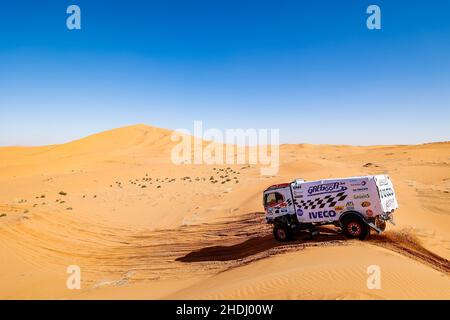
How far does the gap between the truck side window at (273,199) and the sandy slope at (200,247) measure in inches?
69.3

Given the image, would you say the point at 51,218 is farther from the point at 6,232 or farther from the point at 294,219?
the point at 294,219

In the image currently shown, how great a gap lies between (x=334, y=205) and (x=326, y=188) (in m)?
0.76

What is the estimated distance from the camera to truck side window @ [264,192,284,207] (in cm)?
1441

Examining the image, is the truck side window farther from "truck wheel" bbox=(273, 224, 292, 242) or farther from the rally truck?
"truck wheel" bbox=(273, 224, 292, 242)

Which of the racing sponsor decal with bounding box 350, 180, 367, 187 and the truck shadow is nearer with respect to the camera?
the racing sponsor decal with bounding box 350, 180, 367, 187

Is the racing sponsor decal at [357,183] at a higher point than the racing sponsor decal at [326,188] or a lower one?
higher

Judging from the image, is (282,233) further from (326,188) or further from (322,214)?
(326,188)

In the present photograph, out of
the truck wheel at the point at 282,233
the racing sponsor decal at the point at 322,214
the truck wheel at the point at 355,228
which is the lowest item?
the truck wheel at the point at 282,233

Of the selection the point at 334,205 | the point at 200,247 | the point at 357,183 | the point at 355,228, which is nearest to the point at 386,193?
the point at 357,183

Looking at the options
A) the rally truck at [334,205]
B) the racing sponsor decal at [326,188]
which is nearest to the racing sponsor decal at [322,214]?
the rally truck at [334,205]

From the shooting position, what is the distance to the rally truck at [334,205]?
12.3 meters

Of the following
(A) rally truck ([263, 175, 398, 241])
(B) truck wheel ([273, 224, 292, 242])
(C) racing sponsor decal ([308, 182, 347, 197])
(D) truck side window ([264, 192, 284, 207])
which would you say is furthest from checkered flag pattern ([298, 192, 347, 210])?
(B) truck wheel ([273, 224, 292, 242])

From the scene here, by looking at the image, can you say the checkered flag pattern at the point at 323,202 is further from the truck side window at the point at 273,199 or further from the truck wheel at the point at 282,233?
the truck wheel at the point at 282,233
